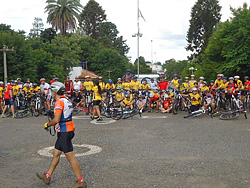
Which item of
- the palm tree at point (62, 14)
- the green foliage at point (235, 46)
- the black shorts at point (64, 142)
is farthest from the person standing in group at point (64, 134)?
the palm tree at point (62, 14)

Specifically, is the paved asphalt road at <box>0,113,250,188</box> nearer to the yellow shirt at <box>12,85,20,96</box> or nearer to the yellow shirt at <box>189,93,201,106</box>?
the yellow shirt at <box>189,93,201,106</box>

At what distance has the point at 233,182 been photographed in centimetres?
516

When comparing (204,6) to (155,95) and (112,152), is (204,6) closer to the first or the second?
(155,95)

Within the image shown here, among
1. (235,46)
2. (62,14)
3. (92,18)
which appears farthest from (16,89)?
(92,18)

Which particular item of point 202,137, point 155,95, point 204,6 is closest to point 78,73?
point 204,6

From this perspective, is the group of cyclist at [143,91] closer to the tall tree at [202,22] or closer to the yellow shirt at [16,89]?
the yellow shirt at [16,89]

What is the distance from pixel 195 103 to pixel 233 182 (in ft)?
29.4

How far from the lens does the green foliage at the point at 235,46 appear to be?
20.1 m

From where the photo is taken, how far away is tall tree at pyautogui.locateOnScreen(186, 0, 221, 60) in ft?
183

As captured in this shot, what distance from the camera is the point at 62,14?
5375cm

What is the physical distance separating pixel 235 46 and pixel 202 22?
3824 cm

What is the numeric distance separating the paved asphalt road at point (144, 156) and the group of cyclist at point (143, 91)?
227 cm

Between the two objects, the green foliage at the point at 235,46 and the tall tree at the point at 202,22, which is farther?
the tall tree at the point at 202,22

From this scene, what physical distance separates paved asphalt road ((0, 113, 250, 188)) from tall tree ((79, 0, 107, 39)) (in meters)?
66.8
